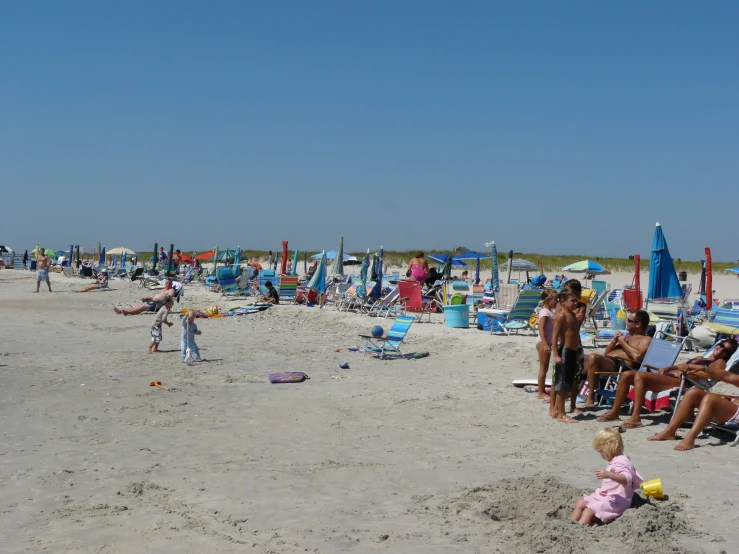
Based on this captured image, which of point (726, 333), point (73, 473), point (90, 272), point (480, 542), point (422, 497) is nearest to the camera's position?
point (480, 542)

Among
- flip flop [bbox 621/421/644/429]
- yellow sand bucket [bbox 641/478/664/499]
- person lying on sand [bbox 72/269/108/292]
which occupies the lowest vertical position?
person lying on sand [bbox 72/269/108/292]

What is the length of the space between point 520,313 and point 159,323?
5679 millimetres

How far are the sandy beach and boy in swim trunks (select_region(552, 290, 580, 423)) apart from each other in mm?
284

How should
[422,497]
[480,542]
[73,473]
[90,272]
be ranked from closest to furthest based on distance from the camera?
[480,542]
[422,497]
[73,473]
[90,272]

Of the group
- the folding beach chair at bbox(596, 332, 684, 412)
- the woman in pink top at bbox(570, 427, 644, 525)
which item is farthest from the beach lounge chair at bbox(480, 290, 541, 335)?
the woman in pink top at bbox(570, 427, 644, 525)

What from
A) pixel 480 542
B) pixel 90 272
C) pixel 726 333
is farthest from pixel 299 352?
pixel 90 272

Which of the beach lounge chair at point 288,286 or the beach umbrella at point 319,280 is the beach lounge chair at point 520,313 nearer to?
the beach umbrella at point 319,280

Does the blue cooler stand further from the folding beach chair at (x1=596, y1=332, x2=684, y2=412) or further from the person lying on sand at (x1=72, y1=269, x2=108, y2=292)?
the person lying on sand at (x1=72, y1=269, x2=108, y2=292)

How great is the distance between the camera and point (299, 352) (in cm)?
1129

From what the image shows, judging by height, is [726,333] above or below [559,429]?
above

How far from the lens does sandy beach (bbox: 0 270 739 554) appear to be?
3865mm

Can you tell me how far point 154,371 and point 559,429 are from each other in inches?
213

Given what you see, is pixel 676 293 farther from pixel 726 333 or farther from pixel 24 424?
pixel 24 424

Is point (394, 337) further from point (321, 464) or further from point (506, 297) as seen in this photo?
point (321, 464)
